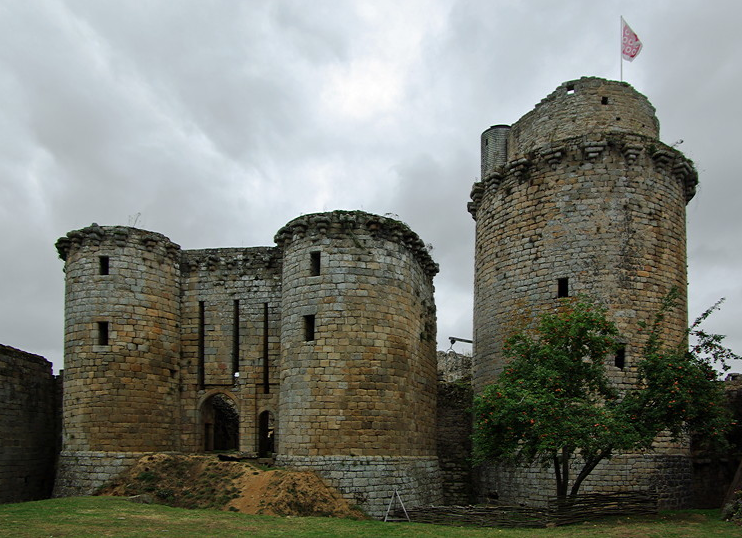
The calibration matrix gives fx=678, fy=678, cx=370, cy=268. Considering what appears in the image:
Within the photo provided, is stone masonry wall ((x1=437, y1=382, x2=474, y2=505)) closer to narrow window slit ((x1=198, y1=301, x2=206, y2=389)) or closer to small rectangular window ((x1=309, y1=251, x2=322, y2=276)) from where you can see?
small rectangular window ((x1=309, y1=251, x2=322, y2=276))

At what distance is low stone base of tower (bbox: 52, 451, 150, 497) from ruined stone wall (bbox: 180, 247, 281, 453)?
2.20m

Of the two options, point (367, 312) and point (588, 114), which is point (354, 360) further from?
point (588, 114)

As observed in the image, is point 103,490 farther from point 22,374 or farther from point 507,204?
point 507,204

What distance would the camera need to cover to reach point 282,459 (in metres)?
18.3

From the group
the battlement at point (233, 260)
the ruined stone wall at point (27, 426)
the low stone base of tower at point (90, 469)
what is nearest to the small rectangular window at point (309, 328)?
the battlement at point (233, 260)

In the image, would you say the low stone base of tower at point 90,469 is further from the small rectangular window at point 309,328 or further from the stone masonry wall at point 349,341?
the small rectangular window at point 309,328

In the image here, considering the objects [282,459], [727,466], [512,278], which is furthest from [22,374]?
[727,466]

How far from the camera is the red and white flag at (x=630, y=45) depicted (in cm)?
2262

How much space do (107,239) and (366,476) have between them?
10369mm

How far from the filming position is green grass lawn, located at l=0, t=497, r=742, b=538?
500 inches

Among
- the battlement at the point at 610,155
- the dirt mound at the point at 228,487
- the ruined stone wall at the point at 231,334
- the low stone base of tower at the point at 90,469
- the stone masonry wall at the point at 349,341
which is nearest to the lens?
the dirt mound at the point at 228,487

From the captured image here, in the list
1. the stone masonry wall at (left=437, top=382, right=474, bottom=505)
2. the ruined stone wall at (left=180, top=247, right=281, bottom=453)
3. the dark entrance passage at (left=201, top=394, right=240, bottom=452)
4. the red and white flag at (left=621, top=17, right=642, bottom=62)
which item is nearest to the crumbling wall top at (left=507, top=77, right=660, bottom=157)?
the red and white flag at (left=621, top=17, right=642, bottom=62)

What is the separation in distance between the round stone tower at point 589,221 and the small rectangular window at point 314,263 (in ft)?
18.7

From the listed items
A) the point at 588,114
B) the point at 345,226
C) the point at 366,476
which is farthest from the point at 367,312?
the point at 588,114
